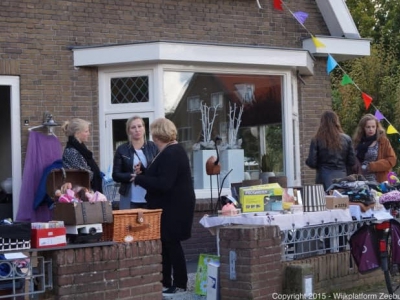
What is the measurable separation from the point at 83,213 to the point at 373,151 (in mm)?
5424

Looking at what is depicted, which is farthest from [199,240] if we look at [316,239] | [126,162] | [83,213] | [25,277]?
[25,277]

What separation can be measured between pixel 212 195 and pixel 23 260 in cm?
510

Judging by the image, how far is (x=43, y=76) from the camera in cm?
1059

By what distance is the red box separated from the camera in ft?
21.0

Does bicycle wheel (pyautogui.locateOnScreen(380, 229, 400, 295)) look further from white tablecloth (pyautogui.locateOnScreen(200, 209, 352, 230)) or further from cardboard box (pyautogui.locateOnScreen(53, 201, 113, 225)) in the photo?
cardboard box (pyautogui.locateOnScreen(53, 201, 113, 225))

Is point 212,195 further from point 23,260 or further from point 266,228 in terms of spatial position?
point 23,260

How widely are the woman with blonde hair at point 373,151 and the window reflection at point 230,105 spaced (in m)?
1.49

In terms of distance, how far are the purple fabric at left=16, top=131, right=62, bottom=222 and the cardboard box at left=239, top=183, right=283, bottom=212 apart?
2945 millimetres

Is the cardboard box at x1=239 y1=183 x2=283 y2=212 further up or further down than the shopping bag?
further up

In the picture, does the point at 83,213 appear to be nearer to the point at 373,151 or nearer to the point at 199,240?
the point at 199,240

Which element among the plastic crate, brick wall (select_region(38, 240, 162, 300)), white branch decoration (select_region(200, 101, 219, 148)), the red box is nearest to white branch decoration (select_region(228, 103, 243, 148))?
white branch decoration (select_region(200, 101, 219, 148))

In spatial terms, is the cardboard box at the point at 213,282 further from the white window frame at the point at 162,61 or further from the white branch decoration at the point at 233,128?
the white branch decoration at the point at 233,128

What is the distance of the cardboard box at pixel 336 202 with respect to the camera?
8.79 meters

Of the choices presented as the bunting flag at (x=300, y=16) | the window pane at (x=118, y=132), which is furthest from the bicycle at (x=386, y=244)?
the bunting flag at (x=300, y=16)
